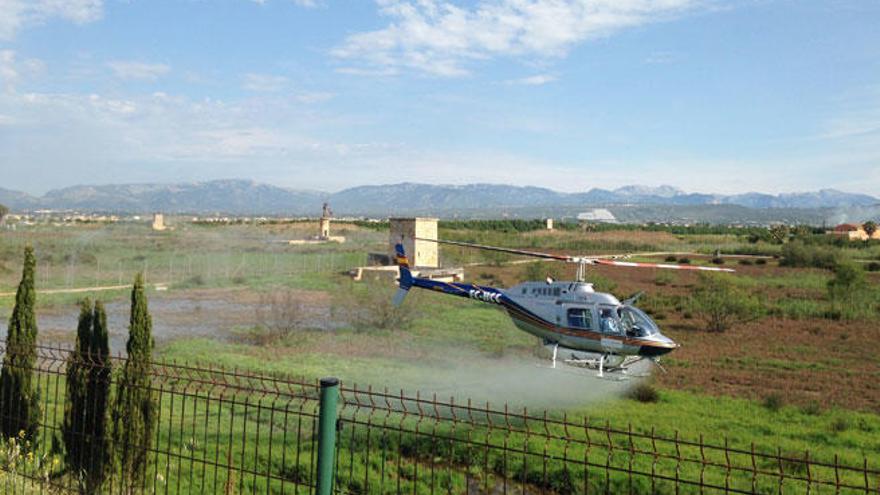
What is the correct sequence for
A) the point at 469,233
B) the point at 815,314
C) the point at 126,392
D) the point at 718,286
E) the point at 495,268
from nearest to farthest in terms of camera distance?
the point at 126,392 → the point at 815,314 → the point at 718,286 → the point at 495,268 → the point at 469,233

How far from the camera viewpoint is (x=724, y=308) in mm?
33094

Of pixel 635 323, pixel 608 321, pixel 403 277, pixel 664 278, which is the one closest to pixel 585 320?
pixel 608 321

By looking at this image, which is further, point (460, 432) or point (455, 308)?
point (455, 308)

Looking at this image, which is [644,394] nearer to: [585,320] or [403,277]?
[585,320]

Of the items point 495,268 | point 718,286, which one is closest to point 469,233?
point 495,268

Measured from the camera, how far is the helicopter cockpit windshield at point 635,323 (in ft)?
54.5

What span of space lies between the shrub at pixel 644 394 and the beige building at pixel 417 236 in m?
32.6

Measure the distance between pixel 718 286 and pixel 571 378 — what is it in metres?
22.3

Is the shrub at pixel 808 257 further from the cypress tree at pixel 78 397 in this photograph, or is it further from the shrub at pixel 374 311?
the cypress tree at pixel 78 397

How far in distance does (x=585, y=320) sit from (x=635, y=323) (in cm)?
121

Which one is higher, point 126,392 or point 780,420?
point 126,392

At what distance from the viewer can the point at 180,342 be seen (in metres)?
26.1

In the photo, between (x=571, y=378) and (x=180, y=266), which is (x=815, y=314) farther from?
(x=180, y=266)

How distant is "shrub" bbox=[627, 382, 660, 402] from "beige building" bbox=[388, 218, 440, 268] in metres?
32.6
